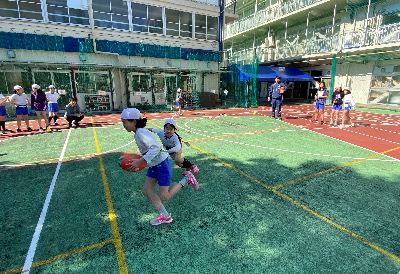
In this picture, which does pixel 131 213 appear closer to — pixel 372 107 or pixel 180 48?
pixel 180 48

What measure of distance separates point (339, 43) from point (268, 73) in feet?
21.0

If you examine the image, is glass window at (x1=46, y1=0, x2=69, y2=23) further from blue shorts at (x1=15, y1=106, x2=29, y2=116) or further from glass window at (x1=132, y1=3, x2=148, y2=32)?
blue shorts at (x1=15, y1=106, x2=29, y2=116)

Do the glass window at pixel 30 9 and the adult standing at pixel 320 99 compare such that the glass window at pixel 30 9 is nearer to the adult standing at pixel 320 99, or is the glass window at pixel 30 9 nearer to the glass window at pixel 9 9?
the glass window at pixel 9 9

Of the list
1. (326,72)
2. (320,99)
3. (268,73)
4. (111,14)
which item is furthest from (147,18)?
(326,72)

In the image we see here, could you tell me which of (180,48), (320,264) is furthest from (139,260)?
(180,48)

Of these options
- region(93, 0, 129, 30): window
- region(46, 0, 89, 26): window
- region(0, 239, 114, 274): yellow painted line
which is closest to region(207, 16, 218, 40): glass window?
region(93, 0, 129, 30): window

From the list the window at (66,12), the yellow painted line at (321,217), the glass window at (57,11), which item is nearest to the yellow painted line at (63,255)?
the yellow painted line at (321,217)

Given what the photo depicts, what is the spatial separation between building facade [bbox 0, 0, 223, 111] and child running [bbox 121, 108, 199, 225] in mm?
15262

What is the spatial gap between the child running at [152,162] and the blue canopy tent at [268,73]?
17914 millimetres

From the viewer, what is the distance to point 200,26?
72.6 ft

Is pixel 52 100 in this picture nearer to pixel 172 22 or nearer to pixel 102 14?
pixel 102 14

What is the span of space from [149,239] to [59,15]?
19490mm

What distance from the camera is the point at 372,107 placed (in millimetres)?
19172

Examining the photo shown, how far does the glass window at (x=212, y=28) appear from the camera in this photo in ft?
73.8
